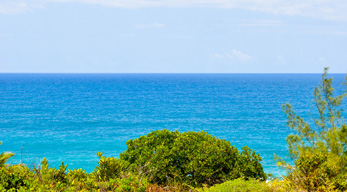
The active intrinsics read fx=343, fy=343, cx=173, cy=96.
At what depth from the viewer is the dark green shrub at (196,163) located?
11305 millimetres

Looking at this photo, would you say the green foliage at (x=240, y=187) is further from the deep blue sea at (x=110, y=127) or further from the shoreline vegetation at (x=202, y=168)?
the deep blue sea at (x=110, y=127)

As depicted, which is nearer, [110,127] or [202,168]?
[202,168]

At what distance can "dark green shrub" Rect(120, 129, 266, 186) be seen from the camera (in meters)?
11.3

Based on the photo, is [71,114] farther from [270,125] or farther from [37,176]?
[37,176]

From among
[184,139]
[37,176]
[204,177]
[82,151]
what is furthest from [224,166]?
[82,151]

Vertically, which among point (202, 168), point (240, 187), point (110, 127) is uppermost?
point (240, 187)

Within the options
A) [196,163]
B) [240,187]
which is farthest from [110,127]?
[240,187]

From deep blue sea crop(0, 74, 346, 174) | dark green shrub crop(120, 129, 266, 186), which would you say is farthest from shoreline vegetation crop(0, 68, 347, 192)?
deep blue sea crop(0, 74, 346, 174)

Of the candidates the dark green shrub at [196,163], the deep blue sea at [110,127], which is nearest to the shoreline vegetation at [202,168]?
the dark green shrub at [196,163]

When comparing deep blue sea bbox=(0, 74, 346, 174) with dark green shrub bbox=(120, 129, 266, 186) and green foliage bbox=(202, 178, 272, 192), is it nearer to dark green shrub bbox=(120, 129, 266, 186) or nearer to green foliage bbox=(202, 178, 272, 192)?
dark green shrub bbox=(120, 129, 266, 186)

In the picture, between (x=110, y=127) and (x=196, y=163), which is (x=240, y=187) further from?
(x=110, y=127)

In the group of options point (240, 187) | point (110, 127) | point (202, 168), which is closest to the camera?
point (240, 187)

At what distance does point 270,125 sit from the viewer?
164ft

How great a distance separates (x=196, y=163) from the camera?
1129 centimetres
